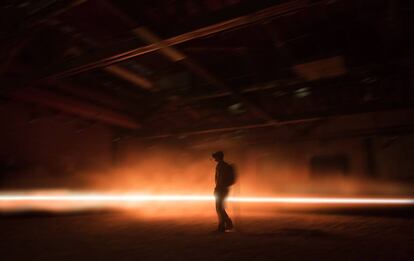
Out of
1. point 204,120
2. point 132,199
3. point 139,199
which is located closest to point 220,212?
point 204,120

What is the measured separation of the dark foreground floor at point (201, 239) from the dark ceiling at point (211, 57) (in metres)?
3.49

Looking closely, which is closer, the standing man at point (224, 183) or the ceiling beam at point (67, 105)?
the standing man at point (224, 183)

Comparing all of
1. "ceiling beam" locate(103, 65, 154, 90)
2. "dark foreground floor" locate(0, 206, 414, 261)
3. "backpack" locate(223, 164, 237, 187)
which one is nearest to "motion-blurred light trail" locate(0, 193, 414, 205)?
"dark foreground floor" locate(0, 206, 414, 261)

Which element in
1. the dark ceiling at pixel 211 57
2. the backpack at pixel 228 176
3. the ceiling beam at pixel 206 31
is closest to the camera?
the ceiling beam at pixel 206 31

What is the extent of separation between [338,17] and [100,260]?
6580 millimetres

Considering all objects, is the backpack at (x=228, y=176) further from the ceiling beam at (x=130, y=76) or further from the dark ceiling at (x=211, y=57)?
the ceiling beam at (x=130, y=76)

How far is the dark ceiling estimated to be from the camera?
20.8 ft

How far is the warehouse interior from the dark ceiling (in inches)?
1.6

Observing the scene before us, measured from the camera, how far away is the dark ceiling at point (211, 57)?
6344mm

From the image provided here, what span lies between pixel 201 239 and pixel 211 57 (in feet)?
A: 15.6

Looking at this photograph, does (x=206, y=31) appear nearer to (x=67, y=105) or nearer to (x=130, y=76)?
(x=130, y=76)

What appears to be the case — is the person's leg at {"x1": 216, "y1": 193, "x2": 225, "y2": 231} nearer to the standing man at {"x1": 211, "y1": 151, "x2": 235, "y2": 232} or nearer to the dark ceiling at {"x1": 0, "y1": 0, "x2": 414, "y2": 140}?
the standing man at {"x1": 211, "y1": 151, "x2": 235, "y2": 232}

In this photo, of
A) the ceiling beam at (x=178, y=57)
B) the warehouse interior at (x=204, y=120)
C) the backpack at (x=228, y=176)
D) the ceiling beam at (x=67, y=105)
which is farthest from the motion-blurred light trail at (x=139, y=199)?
the backpack at (x=228, y=176)

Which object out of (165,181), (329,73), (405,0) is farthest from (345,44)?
(165,181)
